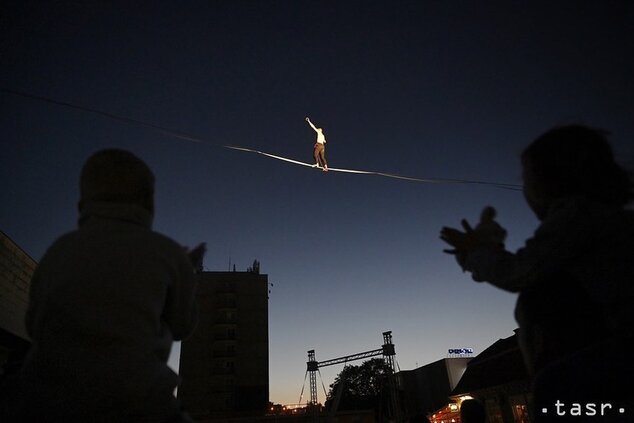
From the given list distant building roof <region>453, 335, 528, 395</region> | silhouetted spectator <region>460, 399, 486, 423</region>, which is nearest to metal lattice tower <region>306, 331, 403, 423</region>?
distant building roof <region>453, 335, 528, 395</region>

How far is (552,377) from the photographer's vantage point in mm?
885

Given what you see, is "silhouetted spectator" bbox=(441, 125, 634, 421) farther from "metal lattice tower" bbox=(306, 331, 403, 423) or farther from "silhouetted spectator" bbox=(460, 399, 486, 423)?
"metal lattice tower" bbox=(306, 331, 403, 423)

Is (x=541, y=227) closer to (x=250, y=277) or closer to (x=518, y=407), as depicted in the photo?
(x=518, y=407)

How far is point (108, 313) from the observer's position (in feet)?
2.72

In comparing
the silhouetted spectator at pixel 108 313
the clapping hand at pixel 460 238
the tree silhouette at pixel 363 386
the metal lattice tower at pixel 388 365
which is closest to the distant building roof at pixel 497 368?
the metal lattice tower at pixel 388 365

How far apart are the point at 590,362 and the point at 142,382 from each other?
1056mm

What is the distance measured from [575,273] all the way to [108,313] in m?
1.19

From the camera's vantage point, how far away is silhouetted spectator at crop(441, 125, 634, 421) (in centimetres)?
85

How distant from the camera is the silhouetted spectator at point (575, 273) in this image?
85cm

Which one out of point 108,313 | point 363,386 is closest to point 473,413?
point 108,313

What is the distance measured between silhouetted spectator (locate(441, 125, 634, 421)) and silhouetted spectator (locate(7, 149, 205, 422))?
924 millimetres

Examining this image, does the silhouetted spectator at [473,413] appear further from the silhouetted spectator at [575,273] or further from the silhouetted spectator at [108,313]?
the silhouetted spectator at [108,313]

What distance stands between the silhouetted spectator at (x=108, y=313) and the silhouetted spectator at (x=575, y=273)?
924 mm

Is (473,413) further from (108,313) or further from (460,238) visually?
(108,313)
